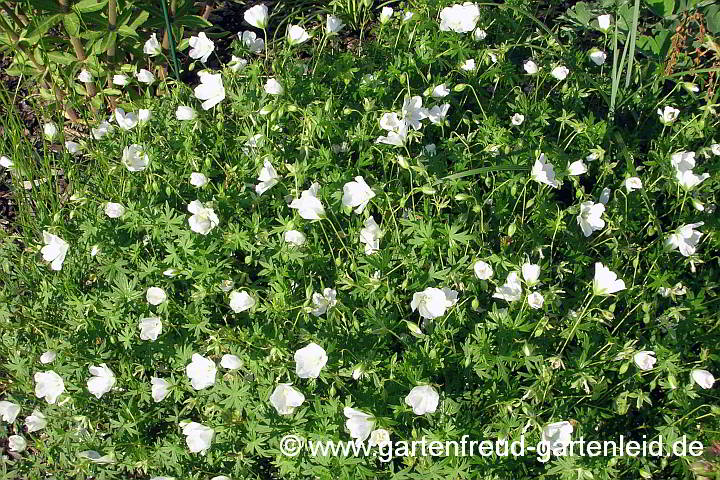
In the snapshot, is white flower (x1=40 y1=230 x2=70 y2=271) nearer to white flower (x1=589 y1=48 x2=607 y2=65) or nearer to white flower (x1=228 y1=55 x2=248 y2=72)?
white flower (x1=228 y1=55 x2=248 y2=72)

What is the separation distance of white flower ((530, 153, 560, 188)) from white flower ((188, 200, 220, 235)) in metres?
1.24

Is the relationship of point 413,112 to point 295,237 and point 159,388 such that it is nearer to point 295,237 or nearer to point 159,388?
point 295,237

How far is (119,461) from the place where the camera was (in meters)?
2.85

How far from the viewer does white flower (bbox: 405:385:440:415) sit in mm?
2420

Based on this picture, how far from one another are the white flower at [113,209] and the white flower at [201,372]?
0.74 metres

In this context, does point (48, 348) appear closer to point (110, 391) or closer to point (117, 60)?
point (110, 391)

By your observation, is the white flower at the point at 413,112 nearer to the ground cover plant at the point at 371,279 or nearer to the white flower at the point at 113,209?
the ground cover plant at the point at 371,279

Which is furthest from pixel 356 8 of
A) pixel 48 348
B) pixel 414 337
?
pixel 48 348

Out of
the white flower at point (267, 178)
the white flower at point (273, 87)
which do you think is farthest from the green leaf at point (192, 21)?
the white flower at point (267, 178)

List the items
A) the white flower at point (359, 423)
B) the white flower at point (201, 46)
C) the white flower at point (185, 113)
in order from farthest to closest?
the white flower at point (201, 46) < the white flower at point (185, 113) < the white flower at point (359, 423)

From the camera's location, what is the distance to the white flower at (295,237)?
2834 mm

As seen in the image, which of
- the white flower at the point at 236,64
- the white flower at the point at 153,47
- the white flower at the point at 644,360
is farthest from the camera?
the white flower at the point at 153,47

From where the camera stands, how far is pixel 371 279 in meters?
2.68

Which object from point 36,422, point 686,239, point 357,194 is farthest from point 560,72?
point 36,422
